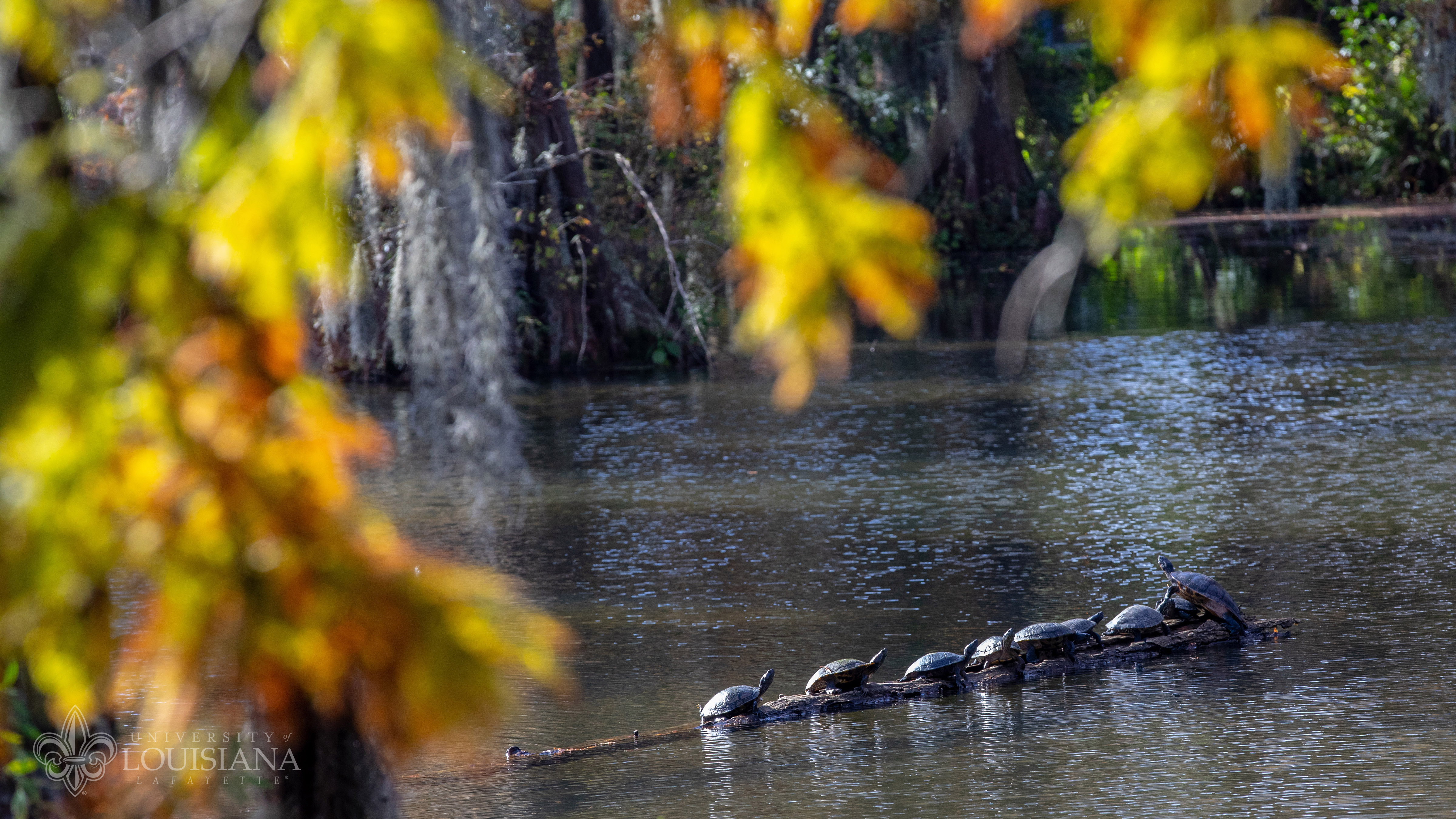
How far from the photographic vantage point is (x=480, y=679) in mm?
1663

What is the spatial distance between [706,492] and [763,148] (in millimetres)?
10514

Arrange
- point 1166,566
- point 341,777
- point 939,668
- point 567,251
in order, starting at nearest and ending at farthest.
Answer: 1. point 341,777
2. point 939,668
3. point 1166,566
4. point 567,251

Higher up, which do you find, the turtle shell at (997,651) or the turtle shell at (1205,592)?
the turtle shell at (1205,592)

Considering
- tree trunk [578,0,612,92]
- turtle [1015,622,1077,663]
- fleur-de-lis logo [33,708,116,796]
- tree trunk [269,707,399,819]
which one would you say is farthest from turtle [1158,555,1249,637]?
tree trunk [578,0,612,92]

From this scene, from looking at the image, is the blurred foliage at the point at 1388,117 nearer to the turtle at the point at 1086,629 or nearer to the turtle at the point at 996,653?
the turtle at the point at 1086,629

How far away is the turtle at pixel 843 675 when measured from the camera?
7.50 meters

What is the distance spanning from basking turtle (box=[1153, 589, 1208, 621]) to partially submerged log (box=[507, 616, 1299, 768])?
0.16ft

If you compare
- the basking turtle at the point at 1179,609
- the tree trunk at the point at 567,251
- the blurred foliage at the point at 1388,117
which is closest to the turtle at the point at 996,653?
the basking turtle at the point at 1179,609

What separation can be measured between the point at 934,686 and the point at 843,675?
0.51m

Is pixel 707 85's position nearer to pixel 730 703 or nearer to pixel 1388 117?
pixel 730 703

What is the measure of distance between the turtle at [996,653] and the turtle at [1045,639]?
0.14ft

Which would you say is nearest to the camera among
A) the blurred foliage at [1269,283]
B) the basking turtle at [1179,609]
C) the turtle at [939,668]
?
the turtle at [939,668]

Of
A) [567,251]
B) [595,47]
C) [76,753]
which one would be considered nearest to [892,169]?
[76,753]

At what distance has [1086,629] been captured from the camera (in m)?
7.96
